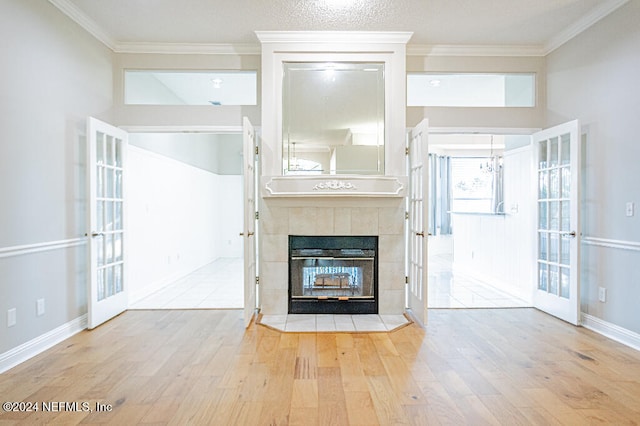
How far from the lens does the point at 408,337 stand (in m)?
3.23

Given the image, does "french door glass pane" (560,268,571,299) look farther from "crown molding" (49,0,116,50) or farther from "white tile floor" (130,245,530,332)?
"crown molding" (49,0,116,50)

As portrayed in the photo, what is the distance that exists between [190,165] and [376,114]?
396 cm

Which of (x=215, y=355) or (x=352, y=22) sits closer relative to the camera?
(x=215, y=355)

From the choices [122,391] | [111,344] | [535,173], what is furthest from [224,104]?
[535,173]

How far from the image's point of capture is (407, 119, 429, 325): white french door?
3.46 meters

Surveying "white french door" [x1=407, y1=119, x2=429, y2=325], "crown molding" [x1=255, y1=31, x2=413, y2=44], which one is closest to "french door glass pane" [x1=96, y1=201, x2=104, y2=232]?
"crown molding" [x1=255, y1=31, x2=413, y2=44]

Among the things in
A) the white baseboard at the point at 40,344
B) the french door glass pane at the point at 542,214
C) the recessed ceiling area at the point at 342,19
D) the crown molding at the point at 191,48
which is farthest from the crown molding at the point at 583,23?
the white baseboard at the point at 40,344

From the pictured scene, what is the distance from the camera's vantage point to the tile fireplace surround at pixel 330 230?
12.8ft

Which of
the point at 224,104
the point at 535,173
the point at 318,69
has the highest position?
the point at 318,69

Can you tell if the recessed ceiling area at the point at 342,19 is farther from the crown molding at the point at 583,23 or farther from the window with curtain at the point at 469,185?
the window with curtain at the point at 469,185

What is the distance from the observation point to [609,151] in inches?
129

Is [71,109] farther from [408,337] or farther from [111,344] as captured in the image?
[408,337]

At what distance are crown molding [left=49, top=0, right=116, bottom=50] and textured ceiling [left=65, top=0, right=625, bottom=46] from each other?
0.02m

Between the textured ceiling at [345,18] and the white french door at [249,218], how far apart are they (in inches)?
36.3
